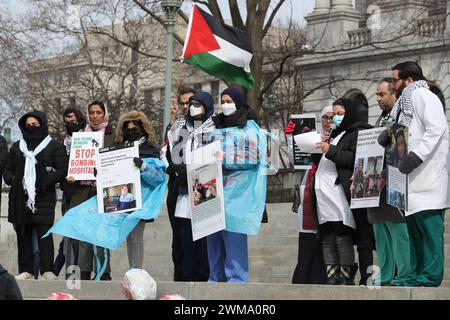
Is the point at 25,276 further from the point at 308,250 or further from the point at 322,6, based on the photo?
the point at 322,6

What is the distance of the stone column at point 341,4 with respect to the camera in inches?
1853

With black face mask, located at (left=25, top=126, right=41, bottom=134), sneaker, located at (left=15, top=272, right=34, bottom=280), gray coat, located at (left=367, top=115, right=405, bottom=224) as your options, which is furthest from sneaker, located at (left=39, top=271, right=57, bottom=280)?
gray coat, located at (left=367, top=115, right=405, bottom=224)

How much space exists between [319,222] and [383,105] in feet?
3.94

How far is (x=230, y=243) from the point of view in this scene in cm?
1301

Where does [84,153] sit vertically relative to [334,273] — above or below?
above

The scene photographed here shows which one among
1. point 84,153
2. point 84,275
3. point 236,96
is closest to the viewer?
point 236,96

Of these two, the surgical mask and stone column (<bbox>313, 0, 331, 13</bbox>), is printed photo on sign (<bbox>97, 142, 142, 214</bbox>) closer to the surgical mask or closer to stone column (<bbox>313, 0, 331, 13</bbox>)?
the surgical mask

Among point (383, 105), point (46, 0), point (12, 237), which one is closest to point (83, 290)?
point (383, 105)

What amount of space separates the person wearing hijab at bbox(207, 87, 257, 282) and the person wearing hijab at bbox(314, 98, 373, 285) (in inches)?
30.1

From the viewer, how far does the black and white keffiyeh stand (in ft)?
39.5

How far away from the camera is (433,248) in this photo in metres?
11.7

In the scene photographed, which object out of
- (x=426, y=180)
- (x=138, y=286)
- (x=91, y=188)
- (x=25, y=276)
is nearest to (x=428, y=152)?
(x=426, y=180)

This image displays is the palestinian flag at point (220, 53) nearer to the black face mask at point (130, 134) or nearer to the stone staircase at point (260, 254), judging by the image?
the black face mask at point (130, 134)

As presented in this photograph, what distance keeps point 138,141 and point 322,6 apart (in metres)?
34.2
